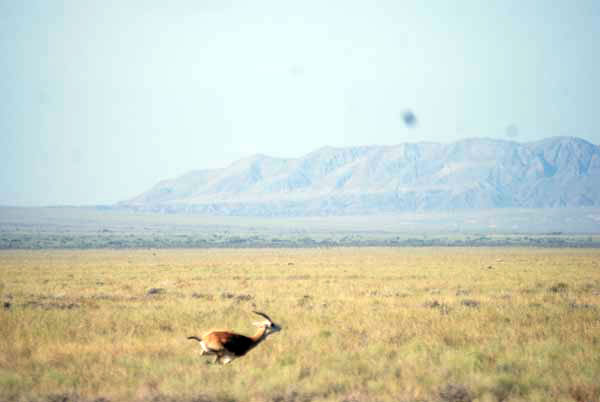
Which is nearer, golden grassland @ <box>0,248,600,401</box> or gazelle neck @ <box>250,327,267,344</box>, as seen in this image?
golden grassland @ <box>0,248,600,401</box>

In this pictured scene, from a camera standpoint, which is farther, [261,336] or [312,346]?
[312,346]

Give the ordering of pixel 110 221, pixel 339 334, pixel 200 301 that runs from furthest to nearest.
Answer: pixel 110 221
pixel 200 301
pixel 339 334

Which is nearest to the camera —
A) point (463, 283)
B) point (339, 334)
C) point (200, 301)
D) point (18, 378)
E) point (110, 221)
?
point (18, 378)

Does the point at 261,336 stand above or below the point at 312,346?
above

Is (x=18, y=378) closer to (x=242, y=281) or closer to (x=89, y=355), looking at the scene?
(x=89, y=355)

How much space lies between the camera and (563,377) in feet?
31.3

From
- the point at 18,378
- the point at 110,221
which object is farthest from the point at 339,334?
the point at 110,221

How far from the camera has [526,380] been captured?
9.50 meters

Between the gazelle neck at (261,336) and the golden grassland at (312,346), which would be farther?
the gazelle neck at (261,336)

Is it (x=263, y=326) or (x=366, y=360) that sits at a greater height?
(x=263, y=326)

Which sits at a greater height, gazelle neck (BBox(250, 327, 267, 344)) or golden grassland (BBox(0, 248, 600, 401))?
gazelle neck (BBox(250, 327, 267, 344))

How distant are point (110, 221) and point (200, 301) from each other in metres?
145

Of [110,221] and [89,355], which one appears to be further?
[110,221]

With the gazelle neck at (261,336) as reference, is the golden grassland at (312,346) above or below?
below
